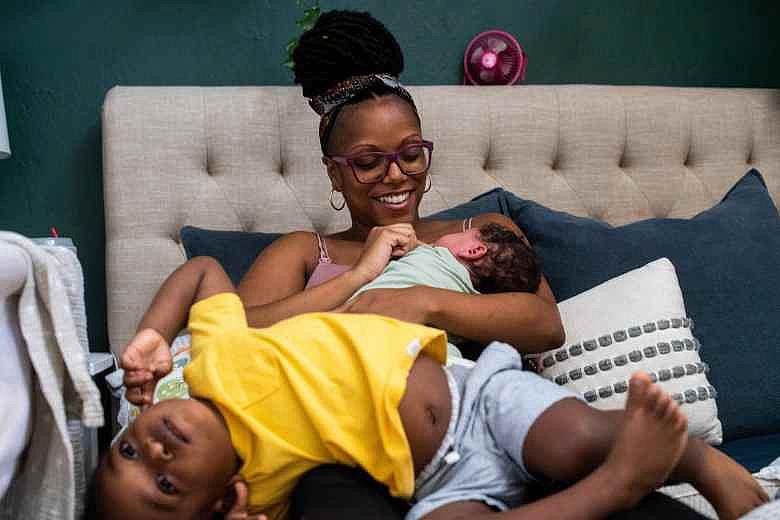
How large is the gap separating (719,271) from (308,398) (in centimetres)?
109

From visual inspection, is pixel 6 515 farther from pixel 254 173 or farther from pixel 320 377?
pixel 254 173

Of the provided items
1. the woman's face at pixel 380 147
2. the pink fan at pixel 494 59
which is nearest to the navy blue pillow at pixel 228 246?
the woman's face at pixel 380 147

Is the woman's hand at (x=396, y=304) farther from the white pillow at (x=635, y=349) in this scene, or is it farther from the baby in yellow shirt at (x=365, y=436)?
the white pillow at (x=635, y=349)

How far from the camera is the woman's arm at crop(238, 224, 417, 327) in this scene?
4.75ft

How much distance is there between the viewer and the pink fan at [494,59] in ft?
7.65

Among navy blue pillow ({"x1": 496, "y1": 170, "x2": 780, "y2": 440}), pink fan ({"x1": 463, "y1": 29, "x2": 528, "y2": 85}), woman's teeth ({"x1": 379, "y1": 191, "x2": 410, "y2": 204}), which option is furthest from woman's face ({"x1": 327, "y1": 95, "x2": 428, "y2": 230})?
pink fan ({"x1": 463, "y1": 29, "x2": 528, "y2": 85})

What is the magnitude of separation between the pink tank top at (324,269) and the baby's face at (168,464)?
584mm

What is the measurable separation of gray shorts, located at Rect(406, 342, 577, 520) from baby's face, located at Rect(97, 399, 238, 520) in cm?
28

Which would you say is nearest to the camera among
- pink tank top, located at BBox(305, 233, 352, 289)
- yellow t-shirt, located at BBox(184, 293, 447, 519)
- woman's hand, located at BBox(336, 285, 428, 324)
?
yellow t-shirt, located at BBox(184, 293, 447, 519)

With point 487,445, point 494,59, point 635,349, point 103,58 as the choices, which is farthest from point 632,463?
point 103,58

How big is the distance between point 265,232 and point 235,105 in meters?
0.35

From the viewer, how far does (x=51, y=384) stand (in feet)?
3.16

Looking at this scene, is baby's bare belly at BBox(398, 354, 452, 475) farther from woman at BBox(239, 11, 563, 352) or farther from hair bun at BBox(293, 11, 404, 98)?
hair bun at BBox(293, 11, 404, 98)

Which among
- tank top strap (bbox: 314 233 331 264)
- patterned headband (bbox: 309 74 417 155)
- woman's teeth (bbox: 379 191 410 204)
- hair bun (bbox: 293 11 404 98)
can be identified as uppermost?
hair bun (bbox: 293 11 404 98)
